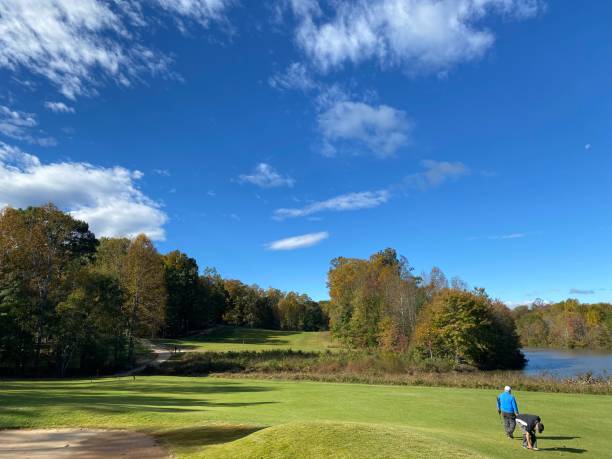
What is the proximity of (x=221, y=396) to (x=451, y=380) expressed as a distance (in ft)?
58.3

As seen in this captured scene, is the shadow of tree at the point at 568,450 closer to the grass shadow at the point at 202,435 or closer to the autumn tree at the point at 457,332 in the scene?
the grass shadow at the point at 202,435

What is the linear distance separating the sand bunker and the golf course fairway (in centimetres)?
55

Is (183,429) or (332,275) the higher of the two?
(332,275)

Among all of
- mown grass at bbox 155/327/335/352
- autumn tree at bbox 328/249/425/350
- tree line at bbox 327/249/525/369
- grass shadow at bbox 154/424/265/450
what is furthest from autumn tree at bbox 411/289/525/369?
grass shadow at bbox 154/424/265/450

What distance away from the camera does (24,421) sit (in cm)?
1367

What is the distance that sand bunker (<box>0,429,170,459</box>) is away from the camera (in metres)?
10.4

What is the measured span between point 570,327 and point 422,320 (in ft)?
240

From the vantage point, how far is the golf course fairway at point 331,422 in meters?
8.60

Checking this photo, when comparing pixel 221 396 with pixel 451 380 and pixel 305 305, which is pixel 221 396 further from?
pixel 305 305

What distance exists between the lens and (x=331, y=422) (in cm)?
1006

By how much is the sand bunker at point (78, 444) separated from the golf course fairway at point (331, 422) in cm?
55

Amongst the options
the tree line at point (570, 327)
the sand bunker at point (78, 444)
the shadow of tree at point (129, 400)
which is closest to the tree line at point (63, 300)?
the shadow of tree at point (129, 400)

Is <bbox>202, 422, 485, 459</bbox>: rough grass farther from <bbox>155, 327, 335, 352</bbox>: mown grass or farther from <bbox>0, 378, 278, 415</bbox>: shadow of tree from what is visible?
<bbox>155, 327, 335, 352</bbox>: mown grass

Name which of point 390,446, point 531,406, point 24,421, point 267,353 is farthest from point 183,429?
point 267,353
